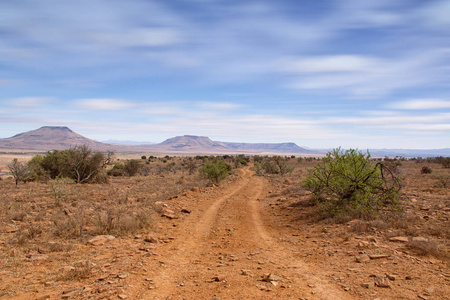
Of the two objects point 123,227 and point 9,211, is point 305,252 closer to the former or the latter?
point 123,227

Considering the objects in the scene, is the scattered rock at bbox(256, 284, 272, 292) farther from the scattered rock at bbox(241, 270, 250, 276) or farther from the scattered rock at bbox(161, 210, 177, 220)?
the scattered rock at bbox(161, 210, 177, 220)

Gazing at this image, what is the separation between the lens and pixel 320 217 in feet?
34.1

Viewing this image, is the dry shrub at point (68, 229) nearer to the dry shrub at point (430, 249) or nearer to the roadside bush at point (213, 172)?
the dry shrub at point (430, 249)

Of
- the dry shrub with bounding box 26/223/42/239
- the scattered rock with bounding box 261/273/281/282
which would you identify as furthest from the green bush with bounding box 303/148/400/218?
the dry shrub with bounding box 26/223/42/239

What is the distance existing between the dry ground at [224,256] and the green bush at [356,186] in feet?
2.25

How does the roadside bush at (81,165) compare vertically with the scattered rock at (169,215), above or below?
above

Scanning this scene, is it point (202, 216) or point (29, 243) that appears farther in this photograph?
point (202, 216)

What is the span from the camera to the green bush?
378 inches

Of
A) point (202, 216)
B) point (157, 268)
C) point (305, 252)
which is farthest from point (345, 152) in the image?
point (157, 268)

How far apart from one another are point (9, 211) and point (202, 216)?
7566 millimetres

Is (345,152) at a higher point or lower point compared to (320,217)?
higher

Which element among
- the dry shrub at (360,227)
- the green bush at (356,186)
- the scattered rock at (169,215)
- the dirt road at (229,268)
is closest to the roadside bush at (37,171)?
the scattered rock at (169,215)

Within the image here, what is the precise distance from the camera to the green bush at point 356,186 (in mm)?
9609

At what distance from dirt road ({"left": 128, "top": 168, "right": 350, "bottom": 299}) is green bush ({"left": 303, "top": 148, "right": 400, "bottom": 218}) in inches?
113
